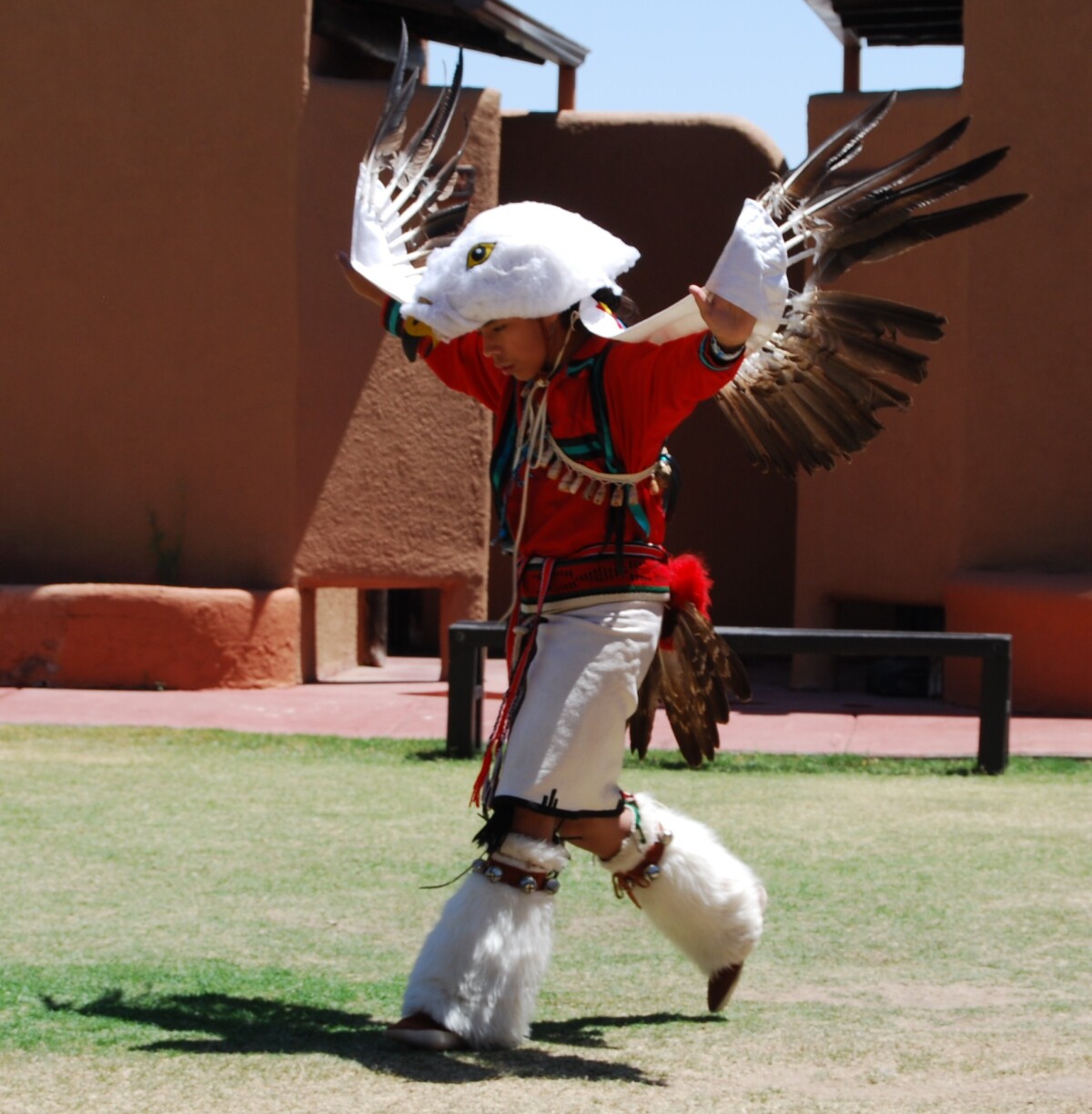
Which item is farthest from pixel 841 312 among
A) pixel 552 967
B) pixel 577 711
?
pixel 552 967

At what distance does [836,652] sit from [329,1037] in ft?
15.5

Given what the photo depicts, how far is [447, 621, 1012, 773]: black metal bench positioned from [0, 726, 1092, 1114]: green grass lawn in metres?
0.27

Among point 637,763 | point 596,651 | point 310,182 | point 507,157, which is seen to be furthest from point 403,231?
point 507,157

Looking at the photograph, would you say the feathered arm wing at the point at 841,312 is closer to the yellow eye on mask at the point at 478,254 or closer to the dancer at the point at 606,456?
the dancer at the point at 606,456

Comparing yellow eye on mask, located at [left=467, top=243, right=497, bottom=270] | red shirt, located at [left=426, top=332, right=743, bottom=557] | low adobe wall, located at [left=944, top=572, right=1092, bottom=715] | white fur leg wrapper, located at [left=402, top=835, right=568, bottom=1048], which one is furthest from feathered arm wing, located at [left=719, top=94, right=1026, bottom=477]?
low adobe wall, located at [left=944, top=572, right=1092, bottom=715]

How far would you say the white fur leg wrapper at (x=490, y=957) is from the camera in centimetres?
372

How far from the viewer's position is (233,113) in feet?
35.9

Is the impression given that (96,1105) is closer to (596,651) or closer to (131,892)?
(596,651)

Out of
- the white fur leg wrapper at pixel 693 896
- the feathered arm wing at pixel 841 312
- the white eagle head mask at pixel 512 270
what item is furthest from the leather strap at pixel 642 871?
the white eagle head mask at pixel 512 270

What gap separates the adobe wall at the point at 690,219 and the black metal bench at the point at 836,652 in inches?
220

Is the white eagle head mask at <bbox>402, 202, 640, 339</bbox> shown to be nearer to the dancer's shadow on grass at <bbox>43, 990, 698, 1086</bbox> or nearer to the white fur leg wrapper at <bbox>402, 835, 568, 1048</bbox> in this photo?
the white fur leg wrapper at <bbox>402, 835, 568, 1048</bbox>

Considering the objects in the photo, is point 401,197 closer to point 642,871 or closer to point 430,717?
point 642,871

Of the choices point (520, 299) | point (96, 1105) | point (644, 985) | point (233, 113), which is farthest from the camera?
point (233, 113)

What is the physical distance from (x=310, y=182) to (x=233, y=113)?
0.59 metres
